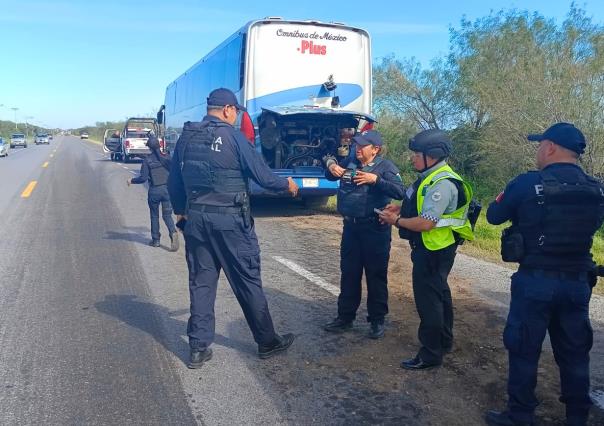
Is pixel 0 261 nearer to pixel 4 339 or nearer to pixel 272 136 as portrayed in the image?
pixel 4 339

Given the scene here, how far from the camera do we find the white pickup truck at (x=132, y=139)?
2766 centimetres

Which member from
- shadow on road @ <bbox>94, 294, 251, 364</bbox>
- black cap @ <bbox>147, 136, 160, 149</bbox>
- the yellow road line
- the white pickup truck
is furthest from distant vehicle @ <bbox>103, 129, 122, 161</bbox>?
shadow on road @ <bbox>94, 294, 251, 364</bbox>

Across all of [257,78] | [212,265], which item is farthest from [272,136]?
[212,265]

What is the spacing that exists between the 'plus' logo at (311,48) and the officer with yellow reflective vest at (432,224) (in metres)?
7.62

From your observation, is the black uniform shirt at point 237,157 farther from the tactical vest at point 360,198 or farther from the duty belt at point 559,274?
the duty belt at point 559,274

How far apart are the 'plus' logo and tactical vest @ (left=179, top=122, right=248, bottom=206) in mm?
7459

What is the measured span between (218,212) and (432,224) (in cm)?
147

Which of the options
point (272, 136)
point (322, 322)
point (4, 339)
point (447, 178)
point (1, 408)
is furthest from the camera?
point (272, 136)

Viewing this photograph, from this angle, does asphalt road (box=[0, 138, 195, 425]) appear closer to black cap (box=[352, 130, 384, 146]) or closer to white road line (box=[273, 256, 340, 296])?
white road line (box=[273, 256, 340, 296])

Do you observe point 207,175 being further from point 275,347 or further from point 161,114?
point 161,114

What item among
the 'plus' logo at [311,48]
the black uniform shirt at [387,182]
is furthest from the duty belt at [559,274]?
the 'plus' logo at [311,48]

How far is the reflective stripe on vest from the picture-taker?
373 centimetres

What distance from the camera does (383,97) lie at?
22.3 meters

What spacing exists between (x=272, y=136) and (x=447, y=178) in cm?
720
